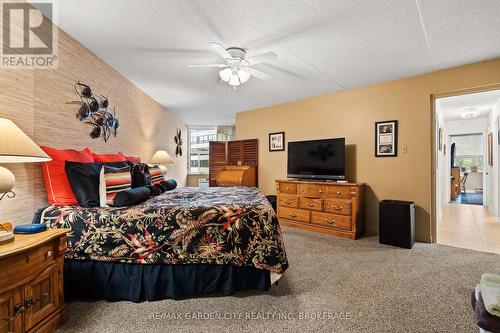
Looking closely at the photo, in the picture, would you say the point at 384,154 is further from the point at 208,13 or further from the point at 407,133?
the point at 208,13

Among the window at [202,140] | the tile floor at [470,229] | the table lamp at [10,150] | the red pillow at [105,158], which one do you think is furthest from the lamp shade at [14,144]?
the window at [202,140]

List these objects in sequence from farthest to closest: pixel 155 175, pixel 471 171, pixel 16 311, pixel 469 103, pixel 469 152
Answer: pixel 471 171 → pixel 469 152 → pixel 469 103 → pixel 155 175 → pixel 16 311

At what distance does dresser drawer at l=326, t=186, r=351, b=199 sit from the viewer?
3.74 meters

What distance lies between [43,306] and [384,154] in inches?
171

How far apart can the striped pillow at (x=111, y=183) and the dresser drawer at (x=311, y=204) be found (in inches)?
112

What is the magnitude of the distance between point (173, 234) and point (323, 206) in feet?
9.03

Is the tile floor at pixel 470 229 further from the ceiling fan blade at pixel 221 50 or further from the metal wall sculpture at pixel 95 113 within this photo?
the metal wall sculpture at pixel 95 113

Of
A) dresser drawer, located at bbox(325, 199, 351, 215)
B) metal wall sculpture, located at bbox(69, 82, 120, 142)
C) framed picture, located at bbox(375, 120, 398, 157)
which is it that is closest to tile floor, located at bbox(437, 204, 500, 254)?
dresser drawer, located at bbox(325, 199, 351, 215)

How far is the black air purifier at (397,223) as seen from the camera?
10.7 feet

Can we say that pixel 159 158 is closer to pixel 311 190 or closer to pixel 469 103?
pixel 311 190

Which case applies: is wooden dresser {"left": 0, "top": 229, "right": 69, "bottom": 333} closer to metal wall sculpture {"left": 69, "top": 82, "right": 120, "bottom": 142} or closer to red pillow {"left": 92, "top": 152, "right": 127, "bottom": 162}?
red pillow {"left": 92, "top": 152, "right": 127, "bottom": 162}

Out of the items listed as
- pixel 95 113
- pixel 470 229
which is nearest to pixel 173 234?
pixel 95 113

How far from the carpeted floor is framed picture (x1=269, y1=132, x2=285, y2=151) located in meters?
2.94

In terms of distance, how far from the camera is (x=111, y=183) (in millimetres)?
2254
